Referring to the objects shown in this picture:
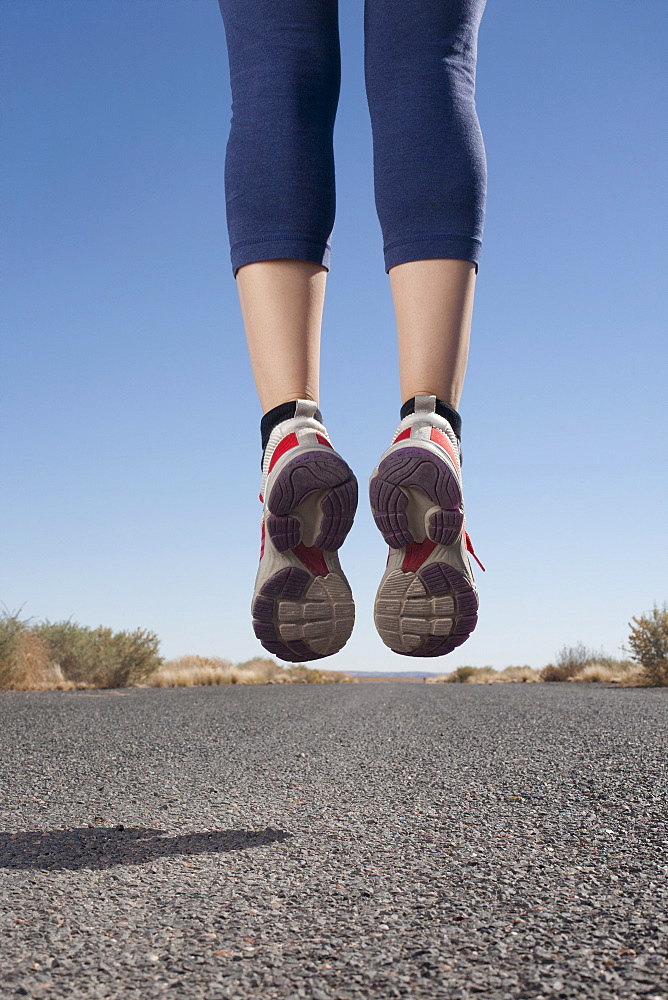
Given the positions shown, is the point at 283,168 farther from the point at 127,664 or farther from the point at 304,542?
the point at 127,664

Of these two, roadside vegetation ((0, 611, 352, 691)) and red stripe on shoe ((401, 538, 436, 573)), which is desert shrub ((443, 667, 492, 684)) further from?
red stripe on shoe ((401, 538, 436, 573))

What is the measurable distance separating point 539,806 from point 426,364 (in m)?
1.17

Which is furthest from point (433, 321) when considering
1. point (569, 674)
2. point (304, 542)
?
point (569, 674)

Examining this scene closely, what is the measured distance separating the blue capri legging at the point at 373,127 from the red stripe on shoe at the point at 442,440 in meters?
0.30

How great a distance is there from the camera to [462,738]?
2.99 metres

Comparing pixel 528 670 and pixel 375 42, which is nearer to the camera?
pixel 375 42

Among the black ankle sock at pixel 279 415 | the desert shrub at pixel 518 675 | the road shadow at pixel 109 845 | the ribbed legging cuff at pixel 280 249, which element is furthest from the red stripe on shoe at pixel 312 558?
the desert shrub at pixel 518 675

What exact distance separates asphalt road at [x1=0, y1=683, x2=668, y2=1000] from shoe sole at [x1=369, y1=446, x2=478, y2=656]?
17.1 inches

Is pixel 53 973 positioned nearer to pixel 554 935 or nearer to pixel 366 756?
pixel 554 935

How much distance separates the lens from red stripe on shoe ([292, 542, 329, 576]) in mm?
1402

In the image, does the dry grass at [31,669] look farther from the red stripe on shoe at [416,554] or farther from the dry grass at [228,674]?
the red stripe on shoe at [416,554]

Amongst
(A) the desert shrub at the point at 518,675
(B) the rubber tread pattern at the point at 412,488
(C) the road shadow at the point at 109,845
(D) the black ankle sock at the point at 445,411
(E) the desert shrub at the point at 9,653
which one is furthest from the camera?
(A) the desert shrub at the point at 518,675

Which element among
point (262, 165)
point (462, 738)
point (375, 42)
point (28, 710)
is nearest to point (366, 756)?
point (462, 738)

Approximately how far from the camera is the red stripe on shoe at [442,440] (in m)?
1.35
